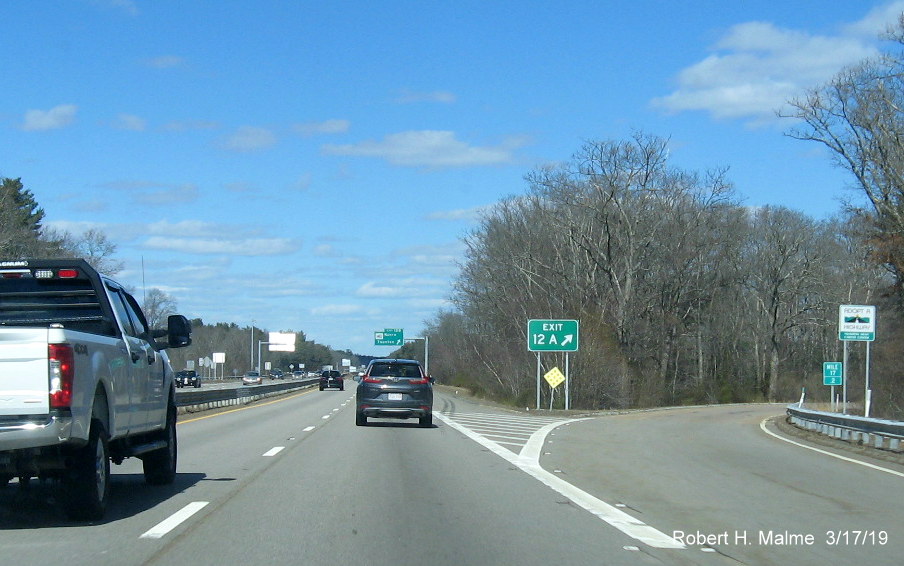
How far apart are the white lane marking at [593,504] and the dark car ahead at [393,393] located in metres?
5.38

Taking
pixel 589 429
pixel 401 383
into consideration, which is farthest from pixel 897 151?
pixel 401 383

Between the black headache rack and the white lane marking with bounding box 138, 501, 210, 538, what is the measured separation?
203 centimetres

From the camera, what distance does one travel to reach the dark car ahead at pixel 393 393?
24.6 m

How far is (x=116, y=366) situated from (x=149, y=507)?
5.50 ft

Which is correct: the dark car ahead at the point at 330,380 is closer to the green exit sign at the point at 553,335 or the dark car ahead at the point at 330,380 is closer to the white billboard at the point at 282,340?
the white billboard at the point at 282,340

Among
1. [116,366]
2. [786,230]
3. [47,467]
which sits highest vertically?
[786,230]

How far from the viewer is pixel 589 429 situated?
28.0 meters

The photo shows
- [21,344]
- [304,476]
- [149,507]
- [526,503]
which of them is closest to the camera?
[21,344]

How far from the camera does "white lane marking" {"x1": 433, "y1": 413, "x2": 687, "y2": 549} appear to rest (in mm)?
8859

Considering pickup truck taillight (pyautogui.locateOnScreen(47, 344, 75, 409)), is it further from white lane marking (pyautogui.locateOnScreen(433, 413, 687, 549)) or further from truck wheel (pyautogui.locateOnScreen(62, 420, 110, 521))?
white lane marking (pyautogui.locateOnScreen(433, 413, 687, 549))

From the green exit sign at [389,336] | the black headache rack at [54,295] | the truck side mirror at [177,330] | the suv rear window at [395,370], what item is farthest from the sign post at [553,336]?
the green exit sign at [389,336]

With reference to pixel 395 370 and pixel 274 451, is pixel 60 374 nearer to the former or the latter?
pixel 274 451

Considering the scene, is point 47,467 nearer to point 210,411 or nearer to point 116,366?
point 116,366

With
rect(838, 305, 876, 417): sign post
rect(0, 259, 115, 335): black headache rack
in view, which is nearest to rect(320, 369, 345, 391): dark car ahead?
rect(838, 305, 876, 417): sign post
